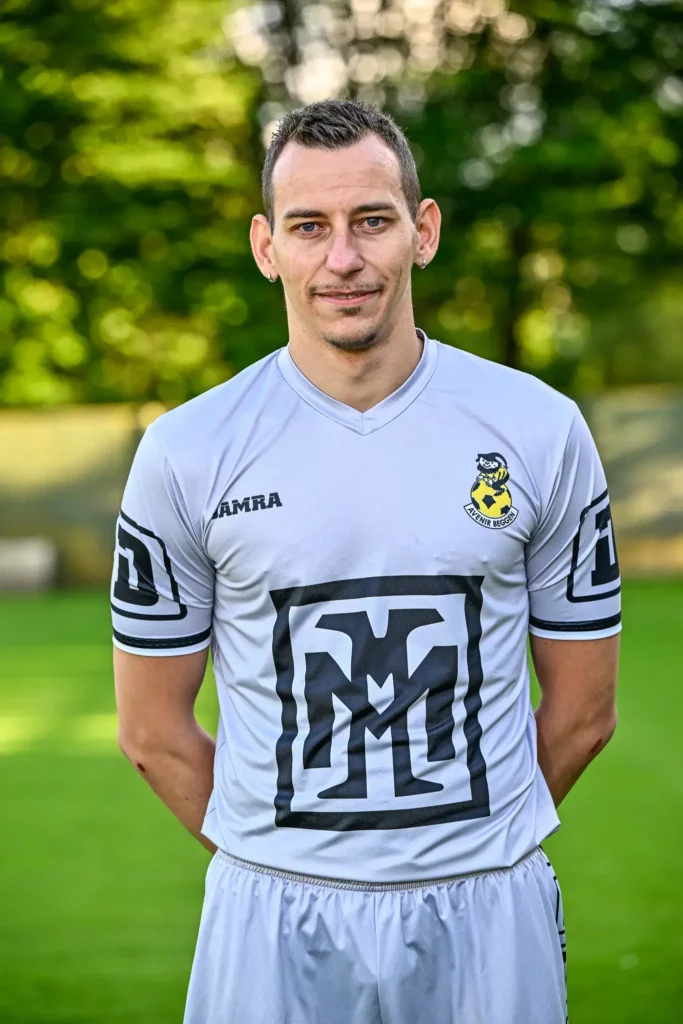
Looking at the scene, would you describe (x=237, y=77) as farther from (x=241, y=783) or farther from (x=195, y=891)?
(x=241, y=783)

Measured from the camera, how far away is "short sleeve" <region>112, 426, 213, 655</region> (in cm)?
232

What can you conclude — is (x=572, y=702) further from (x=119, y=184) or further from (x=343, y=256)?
(x=119, y=184)

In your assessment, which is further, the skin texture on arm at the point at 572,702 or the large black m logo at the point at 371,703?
the skin texture on arm at the point at 572,702

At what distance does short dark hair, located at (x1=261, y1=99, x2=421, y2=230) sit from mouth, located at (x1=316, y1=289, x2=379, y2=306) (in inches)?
7.6

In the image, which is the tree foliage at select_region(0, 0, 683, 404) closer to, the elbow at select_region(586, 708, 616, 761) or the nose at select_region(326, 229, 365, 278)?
the elbow at select_region(586, 708, 616, 761)

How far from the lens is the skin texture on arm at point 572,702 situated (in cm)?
253

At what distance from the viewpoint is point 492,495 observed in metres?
2.29

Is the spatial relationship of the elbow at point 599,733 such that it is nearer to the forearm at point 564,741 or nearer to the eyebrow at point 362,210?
the forearm at point 564,741

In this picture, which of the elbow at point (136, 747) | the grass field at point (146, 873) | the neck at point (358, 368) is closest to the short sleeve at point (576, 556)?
the neck at point (358, 368)

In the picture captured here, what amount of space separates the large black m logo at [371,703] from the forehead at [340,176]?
0.64 metres

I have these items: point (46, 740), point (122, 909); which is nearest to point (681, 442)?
point (46, 740)

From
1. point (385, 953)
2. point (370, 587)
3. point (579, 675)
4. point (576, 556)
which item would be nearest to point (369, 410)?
point (370, 587)

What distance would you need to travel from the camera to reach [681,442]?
53.4ft

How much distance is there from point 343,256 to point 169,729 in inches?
37.1
